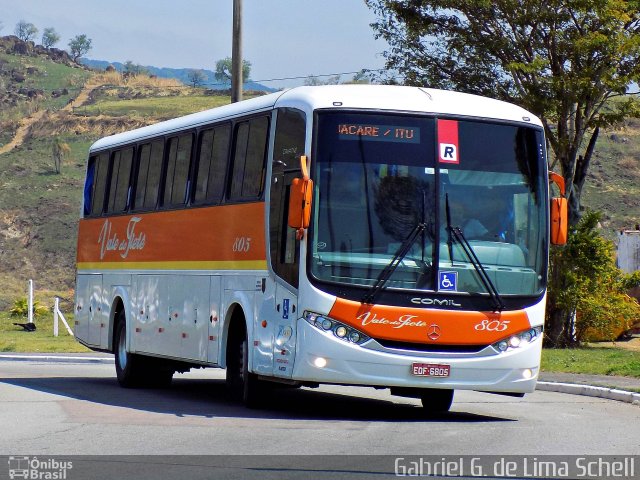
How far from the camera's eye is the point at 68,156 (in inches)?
3620

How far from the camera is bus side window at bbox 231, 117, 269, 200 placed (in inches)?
666

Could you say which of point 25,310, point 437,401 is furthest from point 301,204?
point 25,310

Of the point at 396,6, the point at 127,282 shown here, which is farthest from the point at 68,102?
the point at 127,282

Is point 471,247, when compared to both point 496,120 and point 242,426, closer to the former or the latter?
point 496,120

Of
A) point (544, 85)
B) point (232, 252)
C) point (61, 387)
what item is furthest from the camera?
point (544, 85)

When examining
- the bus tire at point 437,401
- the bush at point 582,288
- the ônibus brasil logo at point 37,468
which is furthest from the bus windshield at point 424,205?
the bush at point 582,288

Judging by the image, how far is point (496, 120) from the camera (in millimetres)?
16297

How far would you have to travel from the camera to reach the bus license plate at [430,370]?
15.1m

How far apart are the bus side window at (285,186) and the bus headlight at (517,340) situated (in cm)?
244

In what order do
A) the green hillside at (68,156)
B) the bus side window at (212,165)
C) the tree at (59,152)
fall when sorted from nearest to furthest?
the bus side window at (212,165) < the green hillside at (68,156) < the tree at (59,152)

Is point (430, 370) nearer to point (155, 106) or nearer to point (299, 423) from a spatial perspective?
point (299, 423)

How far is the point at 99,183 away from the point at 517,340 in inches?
409

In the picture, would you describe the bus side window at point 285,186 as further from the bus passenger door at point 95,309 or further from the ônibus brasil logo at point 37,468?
the bus passenger door at point 95,309

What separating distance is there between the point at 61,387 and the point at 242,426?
271 inches
